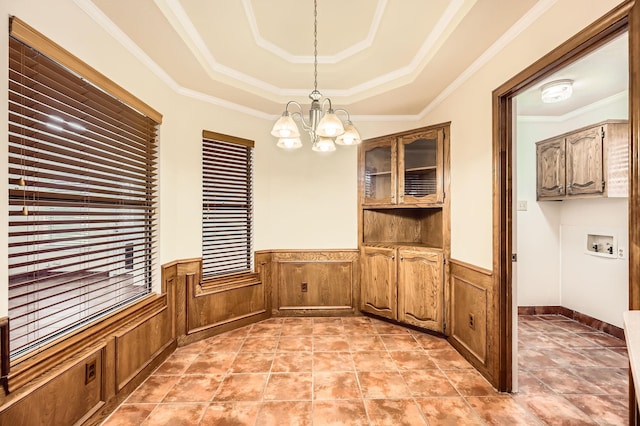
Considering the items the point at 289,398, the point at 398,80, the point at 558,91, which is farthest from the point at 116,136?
the point at 558,91

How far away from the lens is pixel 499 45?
2117 mm

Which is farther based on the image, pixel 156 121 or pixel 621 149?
pixel 621 149

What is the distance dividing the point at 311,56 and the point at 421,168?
63.9 inches

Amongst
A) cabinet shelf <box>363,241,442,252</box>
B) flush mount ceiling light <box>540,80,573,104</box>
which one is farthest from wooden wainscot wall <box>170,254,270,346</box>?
flush mount ceiling light <box>540,80,573,104</box>

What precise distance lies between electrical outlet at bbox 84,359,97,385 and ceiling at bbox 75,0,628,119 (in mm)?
2143

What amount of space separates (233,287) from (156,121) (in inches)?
73.8

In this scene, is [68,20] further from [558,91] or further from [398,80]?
[558,91]

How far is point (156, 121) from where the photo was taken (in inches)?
98.1

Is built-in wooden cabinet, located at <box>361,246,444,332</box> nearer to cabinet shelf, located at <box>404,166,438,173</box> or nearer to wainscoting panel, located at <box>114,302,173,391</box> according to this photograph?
cabinet shelf, located at <box>404,166,438,173</box>

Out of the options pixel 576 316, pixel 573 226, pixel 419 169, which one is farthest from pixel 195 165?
pixel 576 316

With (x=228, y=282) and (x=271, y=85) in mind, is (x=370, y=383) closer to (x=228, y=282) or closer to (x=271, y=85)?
(x=228, y=282)

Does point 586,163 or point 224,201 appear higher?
point 586,163

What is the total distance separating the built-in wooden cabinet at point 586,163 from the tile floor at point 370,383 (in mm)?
1544

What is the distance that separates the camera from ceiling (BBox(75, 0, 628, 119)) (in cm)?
190
